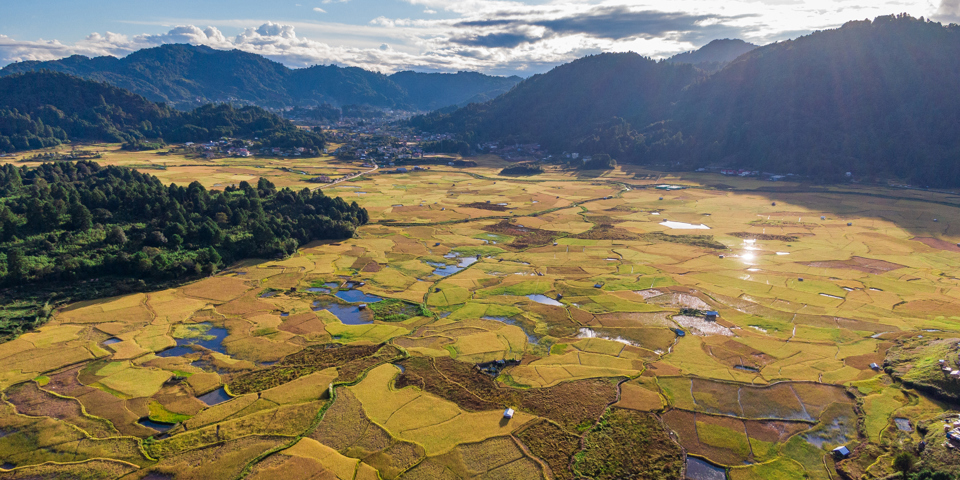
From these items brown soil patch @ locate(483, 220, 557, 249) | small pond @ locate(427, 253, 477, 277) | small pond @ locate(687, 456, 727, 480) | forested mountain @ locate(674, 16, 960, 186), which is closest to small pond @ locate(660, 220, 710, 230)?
brown soil patch @ locate(483, 220, 557, 249)

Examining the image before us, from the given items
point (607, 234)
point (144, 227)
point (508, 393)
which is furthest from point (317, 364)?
point (607, 234)

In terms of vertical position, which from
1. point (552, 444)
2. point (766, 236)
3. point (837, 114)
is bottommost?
point (552, 444)

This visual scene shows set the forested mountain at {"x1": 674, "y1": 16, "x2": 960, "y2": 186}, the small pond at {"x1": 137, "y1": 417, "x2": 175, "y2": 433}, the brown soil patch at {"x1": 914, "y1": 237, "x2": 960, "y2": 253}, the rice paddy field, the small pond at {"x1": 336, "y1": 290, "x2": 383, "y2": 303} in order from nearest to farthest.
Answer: the rice paddy field < the small pond at {"x1": 137, "y1": 417, "x2": 175, "y2": 433} < the small pond at {"x1": 336, "y1": 290, "x2": 383, "y2": 303} < the brown soil patch at {"x1": 914, "y1": 237, "x2": 960, "y2": 253} < the forested mountain at {"x1": 674, "y1": 16, "x2": 960, "y2": 186}

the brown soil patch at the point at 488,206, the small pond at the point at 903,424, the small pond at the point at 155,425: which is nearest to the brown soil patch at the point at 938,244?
the small pond at the point at 903,424

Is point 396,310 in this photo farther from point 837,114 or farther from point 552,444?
point 837,114

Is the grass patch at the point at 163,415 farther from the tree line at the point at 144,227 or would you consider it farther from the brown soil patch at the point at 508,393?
the tree line at the point at 144,227

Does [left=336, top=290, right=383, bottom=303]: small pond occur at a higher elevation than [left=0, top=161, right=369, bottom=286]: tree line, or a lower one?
lower

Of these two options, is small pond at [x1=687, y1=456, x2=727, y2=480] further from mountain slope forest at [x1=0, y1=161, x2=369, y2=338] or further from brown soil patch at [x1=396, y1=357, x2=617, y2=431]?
mountain slope forest at [x1=0, y1=161, x2=369, y2=338]
